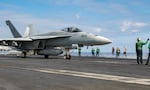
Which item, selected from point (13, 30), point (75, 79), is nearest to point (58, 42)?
point (13, 30)

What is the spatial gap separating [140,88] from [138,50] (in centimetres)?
1180

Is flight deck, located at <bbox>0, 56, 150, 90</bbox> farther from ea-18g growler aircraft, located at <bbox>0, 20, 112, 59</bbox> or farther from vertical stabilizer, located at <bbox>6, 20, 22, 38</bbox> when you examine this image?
vertical stabilizer, located at <bbox>6, 20, 22, 38</bbox>

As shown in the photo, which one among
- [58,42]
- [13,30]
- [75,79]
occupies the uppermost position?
[13,30]

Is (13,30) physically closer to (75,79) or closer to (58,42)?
(58,42)

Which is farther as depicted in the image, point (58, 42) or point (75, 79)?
point (58, 42)

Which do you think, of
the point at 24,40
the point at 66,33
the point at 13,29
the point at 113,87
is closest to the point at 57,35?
the point at 66,33

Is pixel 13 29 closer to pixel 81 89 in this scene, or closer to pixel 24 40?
pixel 24 40

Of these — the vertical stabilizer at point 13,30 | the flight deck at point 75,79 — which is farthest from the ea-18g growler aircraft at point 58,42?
the flight deck at point 75,79

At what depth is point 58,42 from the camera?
94.2 feet

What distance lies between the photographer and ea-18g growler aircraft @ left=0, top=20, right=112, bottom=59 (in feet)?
89.5

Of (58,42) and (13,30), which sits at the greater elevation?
(13,30)

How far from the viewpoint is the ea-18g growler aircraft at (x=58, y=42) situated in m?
27.3

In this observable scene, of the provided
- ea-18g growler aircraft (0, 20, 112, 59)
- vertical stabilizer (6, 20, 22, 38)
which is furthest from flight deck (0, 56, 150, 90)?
vertical stabilizer (6, 20, 22, 38)

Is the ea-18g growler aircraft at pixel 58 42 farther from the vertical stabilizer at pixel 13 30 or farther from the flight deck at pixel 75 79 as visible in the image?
the flight deck at pixel 75 79
